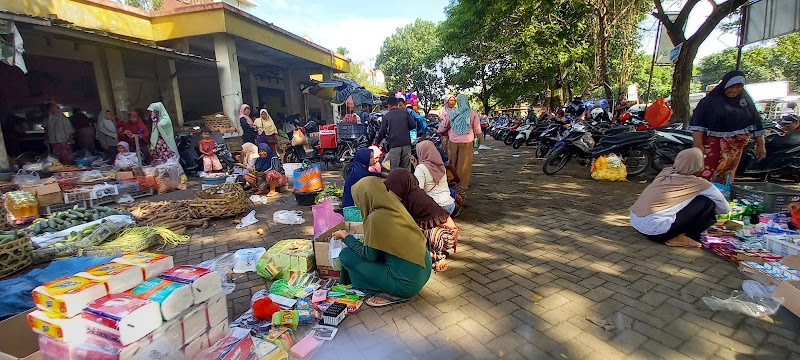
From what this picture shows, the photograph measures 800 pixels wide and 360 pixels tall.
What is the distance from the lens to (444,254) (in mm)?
3641

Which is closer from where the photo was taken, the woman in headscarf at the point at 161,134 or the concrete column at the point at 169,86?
the woman in headscarf at the point at 161,134

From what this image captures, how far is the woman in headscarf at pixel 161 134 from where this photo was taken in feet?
25.1

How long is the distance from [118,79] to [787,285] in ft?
40.8

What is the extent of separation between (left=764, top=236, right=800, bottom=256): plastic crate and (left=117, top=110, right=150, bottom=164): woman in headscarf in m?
10.4

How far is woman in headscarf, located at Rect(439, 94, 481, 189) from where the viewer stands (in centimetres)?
607

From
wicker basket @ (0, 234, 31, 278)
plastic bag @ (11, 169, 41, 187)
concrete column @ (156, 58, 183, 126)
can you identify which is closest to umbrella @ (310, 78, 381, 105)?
concrete column @ (156, 58, 183, 126)

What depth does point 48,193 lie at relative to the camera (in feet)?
18.2

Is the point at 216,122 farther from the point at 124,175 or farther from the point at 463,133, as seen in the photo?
the point at 463,133

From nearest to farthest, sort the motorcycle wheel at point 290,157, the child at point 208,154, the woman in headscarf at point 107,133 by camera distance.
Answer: the child at point 208,154
the woman in headscarf at point 107,133
the motorcycle wheel at point 290,157

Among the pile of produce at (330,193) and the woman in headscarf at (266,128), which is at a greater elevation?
the woman in headscarf at (266,128)

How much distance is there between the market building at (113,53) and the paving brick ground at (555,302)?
6.03m

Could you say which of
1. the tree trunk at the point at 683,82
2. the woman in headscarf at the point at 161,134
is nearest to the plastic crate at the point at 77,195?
the woman in headscarf at the point at 161,134

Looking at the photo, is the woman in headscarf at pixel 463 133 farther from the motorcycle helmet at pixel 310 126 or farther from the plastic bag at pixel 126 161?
the plastic bag at pixel 126 161

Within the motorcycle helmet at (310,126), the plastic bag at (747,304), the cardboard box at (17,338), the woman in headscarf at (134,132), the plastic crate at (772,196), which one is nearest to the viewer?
the cardboard box at (17,338)
